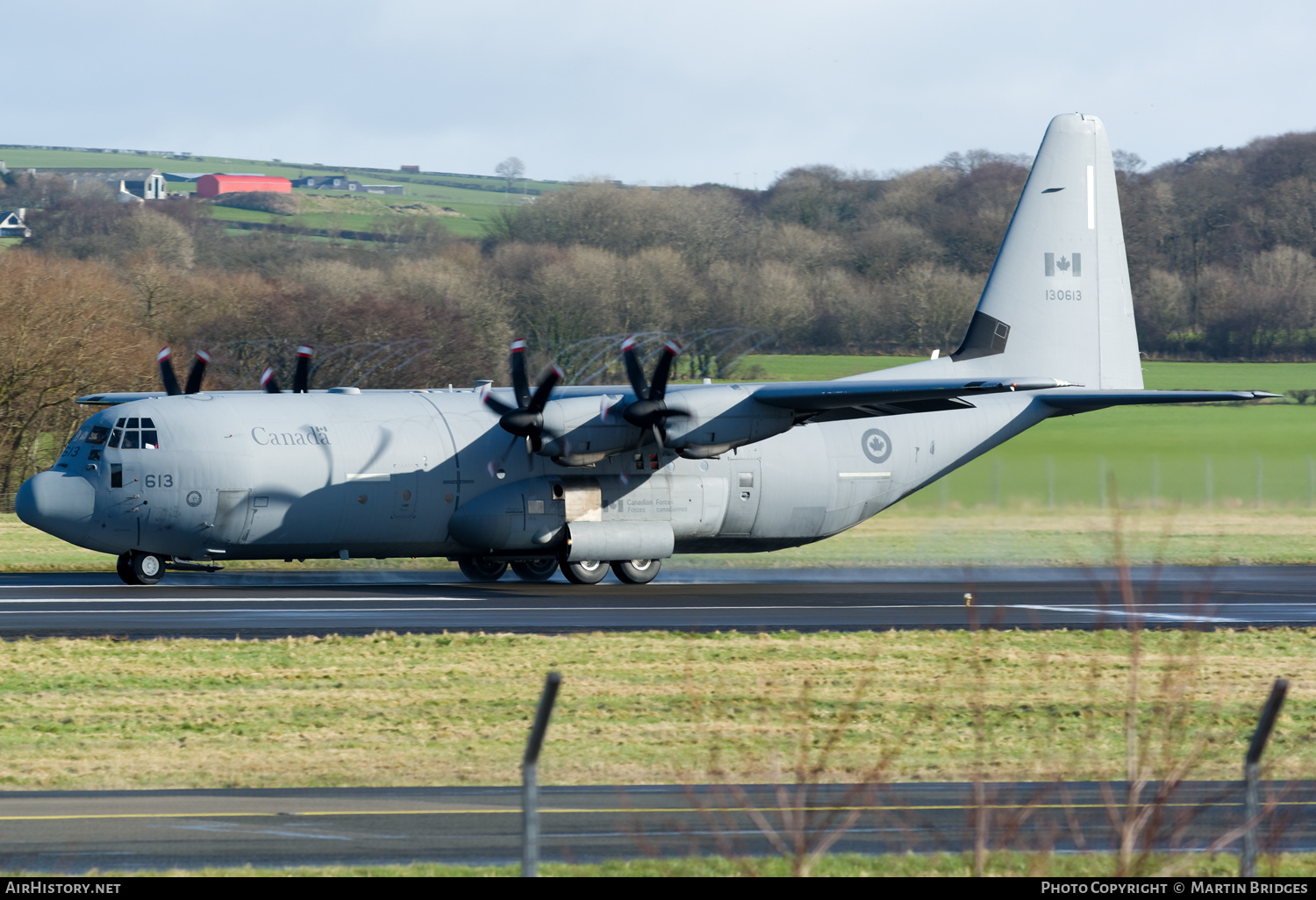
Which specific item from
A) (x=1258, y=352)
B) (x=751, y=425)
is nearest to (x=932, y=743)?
(x=751, y=425)

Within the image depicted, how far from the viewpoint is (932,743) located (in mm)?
13867

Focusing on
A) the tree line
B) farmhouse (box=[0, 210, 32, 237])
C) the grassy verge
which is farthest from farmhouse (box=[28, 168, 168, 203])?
the grassy verge

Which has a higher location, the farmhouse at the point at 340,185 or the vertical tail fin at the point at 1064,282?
the farmhouse at the point at 340,185

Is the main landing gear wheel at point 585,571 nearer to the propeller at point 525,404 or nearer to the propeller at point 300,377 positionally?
the propeller at point 525,404

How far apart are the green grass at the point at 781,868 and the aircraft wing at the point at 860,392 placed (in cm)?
1735

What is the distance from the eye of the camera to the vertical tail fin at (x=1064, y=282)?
34.1 m

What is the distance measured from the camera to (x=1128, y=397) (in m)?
29.8

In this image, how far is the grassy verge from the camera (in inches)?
494

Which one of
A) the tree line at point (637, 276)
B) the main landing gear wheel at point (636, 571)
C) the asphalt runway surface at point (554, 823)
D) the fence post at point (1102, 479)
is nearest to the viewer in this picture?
the asphalt runway surface at point (554, 823)

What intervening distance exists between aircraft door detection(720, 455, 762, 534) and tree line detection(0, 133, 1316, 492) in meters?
18.9

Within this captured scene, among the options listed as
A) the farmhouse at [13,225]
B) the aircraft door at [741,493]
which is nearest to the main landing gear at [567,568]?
the aircraft door at [741,493]

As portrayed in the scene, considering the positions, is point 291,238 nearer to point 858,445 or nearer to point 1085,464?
point 1085,464

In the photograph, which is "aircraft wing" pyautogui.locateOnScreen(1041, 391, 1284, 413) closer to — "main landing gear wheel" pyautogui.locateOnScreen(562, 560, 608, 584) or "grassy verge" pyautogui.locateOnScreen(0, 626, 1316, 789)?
"grassy verge" pyautogui.locateOnScreen(0, 626, 1316, 789)

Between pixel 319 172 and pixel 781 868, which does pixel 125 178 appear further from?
pixel 781 868
